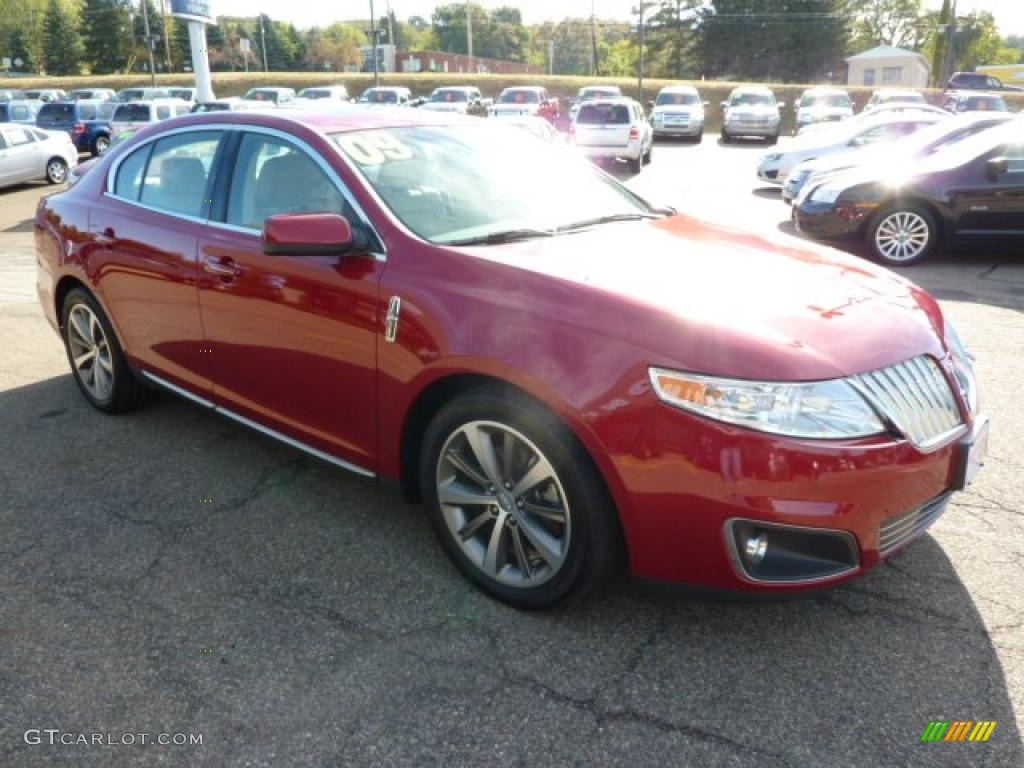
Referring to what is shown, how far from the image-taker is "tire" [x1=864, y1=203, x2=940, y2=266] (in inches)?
349

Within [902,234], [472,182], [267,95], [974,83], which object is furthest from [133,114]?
[974,83]

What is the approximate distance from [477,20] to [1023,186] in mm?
128195

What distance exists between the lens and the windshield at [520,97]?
30031 mm

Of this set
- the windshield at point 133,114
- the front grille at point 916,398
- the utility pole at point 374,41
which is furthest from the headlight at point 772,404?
the utility pole at point 374,41

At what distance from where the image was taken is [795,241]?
355cm

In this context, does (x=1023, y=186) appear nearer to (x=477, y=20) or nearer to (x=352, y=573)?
(x=352, y=573)

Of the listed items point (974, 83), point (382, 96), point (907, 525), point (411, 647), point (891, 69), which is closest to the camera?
point (907, 525)

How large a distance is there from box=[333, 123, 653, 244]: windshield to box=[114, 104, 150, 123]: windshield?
71.0 feet

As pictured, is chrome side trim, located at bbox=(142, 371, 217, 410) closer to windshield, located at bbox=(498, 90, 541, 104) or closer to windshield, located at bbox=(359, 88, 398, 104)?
windshield, located at bbox=(498, 90, 541, 104)

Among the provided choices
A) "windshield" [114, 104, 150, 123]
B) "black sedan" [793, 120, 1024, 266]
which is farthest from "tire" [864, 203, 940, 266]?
"windshield" [114, 104, 150, 123]

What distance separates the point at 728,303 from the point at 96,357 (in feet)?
12.0

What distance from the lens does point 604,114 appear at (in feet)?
62.4

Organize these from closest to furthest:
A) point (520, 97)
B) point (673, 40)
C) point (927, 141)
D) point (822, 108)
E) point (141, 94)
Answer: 1. point (927, 141)
2. point (822, 108)
3. point (520, 97)
4. point (141, 94)
5. point (673, 40)

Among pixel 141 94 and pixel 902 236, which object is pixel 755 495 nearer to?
pixel 902 236
